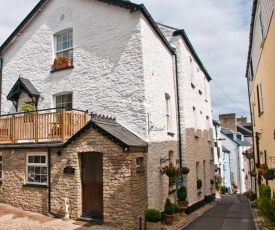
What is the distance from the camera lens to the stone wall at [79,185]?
9.48m

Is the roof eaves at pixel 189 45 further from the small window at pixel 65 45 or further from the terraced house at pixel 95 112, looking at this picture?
the small window at pixel 65 45

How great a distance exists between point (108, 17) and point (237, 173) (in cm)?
3827

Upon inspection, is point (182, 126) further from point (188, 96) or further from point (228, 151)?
point (228, 151)

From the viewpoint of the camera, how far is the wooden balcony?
11195 millimetres

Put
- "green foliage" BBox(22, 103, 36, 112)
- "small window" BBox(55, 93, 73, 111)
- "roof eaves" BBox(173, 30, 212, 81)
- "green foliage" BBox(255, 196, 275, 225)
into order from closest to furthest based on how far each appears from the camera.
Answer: "green foliage" BBox(255, 196, 275, 225) → "green foliage" BBox(22, 103, 36, 112) → "small window" BBox(55, 93, 73, 111) → "roof eaves" BBox(173, 30, 212, 81)

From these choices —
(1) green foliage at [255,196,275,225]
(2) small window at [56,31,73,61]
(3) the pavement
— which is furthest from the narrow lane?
(2) small window at [56,31,73,61]

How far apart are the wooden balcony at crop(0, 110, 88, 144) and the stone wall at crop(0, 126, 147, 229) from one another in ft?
2.00

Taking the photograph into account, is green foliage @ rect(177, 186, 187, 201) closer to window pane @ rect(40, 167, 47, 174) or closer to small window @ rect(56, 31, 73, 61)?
window pane @ rect(40, 167, 47, 174)

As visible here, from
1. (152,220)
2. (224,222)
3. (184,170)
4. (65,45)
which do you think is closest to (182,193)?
(184,170)

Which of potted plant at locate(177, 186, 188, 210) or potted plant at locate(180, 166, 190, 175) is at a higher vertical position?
potted plant at locate(180, 166, 190, 175)

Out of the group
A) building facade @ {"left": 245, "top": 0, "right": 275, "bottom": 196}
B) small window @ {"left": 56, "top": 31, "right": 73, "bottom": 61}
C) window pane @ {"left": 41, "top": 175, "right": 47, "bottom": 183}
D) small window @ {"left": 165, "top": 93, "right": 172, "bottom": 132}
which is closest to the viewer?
building facade @ {"left": 245, "top": 0, "right": 275, "bottom": 196}

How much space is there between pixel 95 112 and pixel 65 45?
4225 millimetres

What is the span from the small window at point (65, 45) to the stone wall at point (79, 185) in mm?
5206

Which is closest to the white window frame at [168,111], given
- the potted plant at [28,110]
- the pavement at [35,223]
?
the pavement at [35,223]
